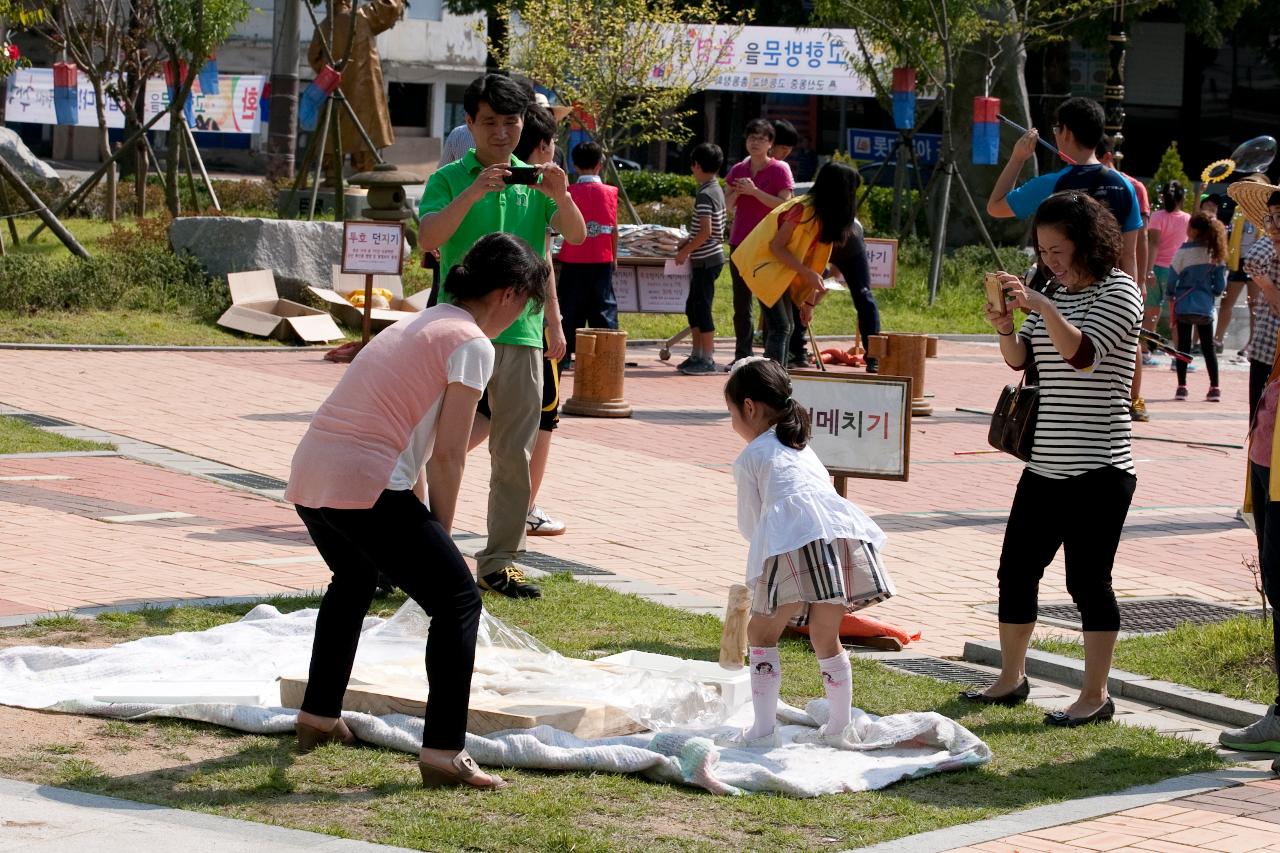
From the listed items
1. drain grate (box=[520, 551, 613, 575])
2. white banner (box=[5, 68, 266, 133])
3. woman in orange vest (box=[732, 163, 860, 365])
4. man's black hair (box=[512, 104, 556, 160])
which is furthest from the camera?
white banner (box=[5, 68, 266, 133])

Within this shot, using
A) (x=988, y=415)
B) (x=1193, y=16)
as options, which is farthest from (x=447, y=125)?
(x=988, y=415)

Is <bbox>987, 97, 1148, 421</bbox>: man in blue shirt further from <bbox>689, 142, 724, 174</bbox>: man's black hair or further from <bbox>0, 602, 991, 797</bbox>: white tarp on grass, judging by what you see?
<bbox>689, 142, 724, 174</bbox>: man's black hair

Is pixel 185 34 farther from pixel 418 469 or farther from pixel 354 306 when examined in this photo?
pixel 418 469

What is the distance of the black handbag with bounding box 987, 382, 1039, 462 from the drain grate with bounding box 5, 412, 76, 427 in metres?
6.99

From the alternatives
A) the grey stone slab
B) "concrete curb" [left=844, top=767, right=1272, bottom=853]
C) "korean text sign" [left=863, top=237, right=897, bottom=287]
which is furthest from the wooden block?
"korean text sign" [left=863, top=237, right=897, bottom=287]

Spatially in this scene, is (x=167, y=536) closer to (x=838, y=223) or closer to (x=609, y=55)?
(x=838, y=223)

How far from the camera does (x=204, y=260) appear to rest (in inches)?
700

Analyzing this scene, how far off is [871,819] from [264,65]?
45381 mm

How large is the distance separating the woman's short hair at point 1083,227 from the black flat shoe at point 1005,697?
1.43 m

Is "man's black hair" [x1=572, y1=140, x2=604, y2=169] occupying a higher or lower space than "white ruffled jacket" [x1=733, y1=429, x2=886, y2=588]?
higher

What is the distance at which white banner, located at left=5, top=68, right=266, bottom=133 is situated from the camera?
37156 mm

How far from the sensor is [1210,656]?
6762 millimetres

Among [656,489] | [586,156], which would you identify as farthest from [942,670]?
[586,156]

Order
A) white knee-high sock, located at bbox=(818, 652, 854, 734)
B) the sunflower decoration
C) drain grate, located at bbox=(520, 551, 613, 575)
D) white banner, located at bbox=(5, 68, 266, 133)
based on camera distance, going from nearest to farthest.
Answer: white knee-high sock, located at bbox=(818, 652, 854, 734), drain grate, located at bbox=(520, 551, 613, 575), the sunflower decoration, white banner, located at bbox=(5, 68, 266, 133)
